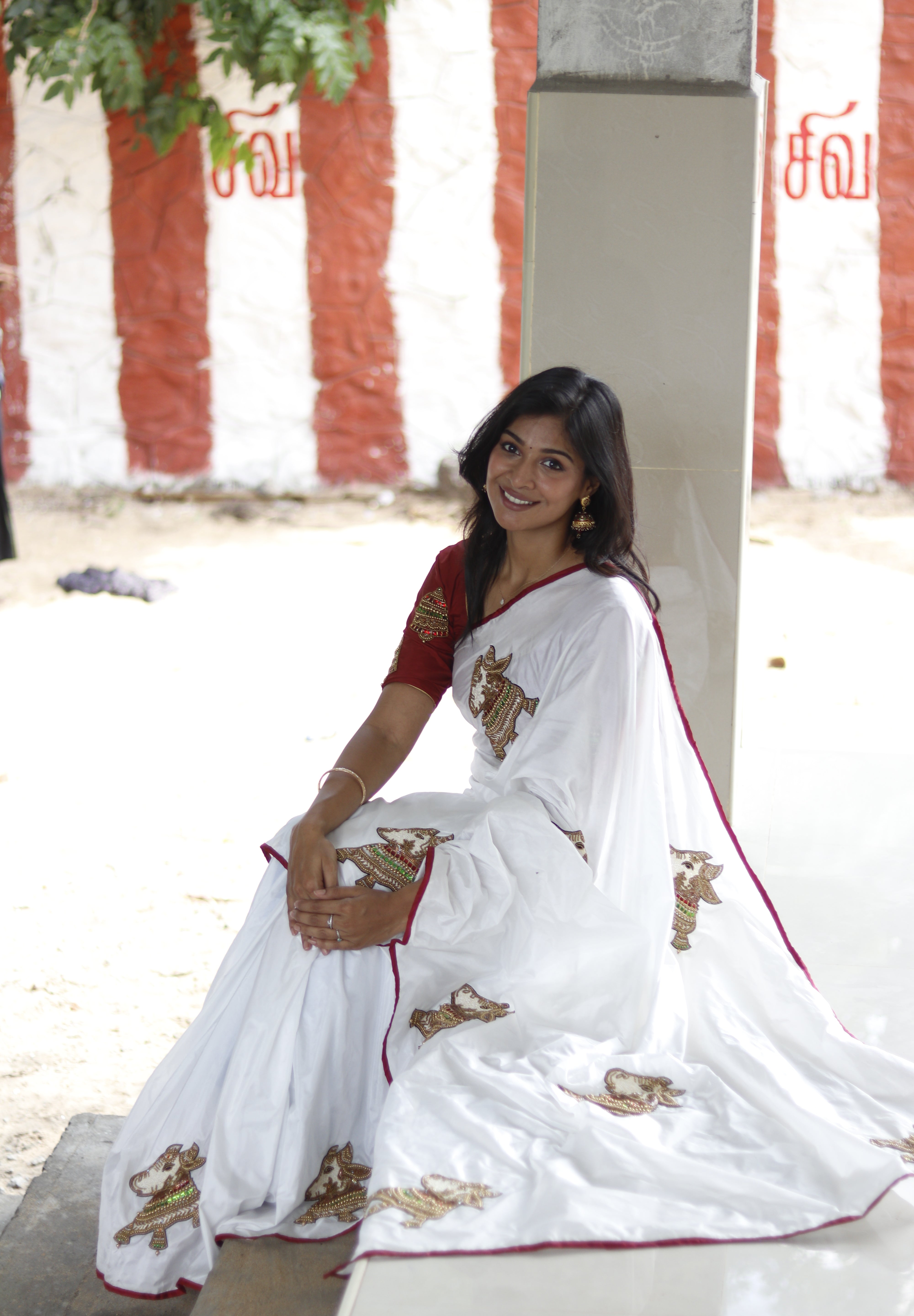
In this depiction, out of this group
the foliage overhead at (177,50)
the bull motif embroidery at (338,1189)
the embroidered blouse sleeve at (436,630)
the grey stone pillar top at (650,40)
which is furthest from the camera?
the foliage overhead at (177,50)

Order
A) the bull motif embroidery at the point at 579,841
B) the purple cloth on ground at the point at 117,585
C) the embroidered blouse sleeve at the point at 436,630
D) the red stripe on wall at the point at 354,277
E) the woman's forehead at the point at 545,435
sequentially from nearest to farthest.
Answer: the bull motif embroidery at the point at 579,841, the woman's forehead at the point at 545,435, the embroidered blouse sleeve at the point at 436,630, the purple cloth on ground at the point at 117,585, the red stripe on wall at the point at 354,277

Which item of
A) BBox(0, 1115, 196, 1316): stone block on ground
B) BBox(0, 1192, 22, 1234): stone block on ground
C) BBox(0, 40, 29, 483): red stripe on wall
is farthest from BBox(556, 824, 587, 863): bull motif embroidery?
BBox(0, 40, 29, 483): red stripe on wall

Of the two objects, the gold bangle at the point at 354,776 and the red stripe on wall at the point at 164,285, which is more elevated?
the red stripe on wall at the point at 164,285

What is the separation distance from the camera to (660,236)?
2.42 metres

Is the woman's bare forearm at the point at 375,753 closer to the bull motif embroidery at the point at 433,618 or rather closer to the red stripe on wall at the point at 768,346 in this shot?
the bull motif embroidery at the point at 433,618

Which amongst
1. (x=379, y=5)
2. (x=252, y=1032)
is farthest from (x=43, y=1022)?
(x=379, y=5)

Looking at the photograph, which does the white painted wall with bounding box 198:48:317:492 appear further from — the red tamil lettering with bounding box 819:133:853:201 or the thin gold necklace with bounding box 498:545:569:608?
the thin gold necklace with bounding box 498:545:569:608

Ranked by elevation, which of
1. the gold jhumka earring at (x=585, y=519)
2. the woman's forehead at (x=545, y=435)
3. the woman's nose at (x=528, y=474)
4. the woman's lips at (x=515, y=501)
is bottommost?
the gold jhumka earring at (x=585, y=519)

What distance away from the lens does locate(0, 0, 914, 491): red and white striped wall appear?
680 centimetres

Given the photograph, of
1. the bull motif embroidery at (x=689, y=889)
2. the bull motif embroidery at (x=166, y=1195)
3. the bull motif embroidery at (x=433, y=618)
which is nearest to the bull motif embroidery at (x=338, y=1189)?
the bull motif embroidery at (x=166, y=1195)

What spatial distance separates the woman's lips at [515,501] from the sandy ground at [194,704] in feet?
4.57

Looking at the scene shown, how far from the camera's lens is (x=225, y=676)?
492 centimetres

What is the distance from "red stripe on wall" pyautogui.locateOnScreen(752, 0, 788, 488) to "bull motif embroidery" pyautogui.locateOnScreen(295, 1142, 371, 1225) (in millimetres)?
5715

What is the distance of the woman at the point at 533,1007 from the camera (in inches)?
60.9
